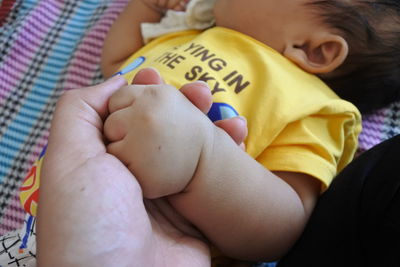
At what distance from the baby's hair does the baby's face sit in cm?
3

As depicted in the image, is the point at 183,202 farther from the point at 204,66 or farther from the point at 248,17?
the point at 248,17

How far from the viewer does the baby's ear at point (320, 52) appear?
764mm

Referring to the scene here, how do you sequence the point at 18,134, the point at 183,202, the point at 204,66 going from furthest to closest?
the point at 18,134
the point at 204,66
the point at 183,202

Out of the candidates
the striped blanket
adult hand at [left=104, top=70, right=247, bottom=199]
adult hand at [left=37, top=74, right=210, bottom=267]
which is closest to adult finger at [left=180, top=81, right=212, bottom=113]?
adult hand at [left=104, top=70, right=247, bottom=199]

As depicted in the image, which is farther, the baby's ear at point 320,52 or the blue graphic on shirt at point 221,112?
the baby's ear at point 320,52

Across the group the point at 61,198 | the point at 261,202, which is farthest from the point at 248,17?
the point at 61,198

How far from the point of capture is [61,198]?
1.37 ft

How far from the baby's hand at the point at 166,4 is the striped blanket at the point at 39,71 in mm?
149

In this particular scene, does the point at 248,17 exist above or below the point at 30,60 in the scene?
above

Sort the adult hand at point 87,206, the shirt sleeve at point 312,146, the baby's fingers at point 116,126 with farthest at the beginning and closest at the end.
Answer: the shirt sleeve at point 312,146
the baby's fingers at point 116,126
the adult hand at point 87,206

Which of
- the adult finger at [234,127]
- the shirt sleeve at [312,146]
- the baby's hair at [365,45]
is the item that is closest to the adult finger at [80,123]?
the adult finger at [234,127]

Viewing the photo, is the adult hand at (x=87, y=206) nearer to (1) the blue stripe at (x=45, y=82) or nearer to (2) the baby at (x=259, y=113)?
(2) the baby at (x=259, y=113)

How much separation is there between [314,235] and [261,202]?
8cm

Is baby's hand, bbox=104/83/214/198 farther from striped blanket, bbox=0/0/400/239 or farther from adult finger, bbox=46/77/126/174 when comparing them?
striped blanket, bbox=0/0/400/239
